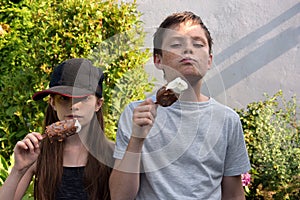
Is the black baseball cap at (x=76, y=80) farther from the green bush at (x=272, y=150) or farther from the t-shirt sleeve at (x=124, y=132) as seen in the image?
the green bush at (x=272, y=150)

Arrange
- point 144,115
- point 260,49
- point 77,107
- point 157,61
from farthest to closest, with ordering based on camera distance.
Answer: point 260,49, point 77,107, point 157,61, point 144,115

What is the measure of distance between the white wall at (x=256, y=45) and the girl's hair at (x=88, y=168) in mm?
3838

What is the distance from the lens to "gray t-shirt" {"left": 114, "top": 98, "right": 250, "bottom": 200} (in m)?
2.24

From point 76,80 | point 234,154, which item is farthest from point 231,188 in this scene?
point 76,80

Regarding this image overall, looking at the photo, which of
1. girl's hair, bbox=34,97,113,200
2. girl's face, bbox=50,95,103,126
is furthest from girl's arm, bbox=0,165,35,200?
girl's face, bbox=50,95,103,126

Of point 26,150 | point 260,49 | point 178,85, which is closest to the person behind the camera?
point 178,85

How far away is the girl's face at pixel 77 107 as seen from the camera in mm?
2531

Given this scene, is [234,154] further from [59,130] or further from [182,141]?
[59,130]

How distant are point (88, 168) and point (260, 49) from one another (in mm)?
4220

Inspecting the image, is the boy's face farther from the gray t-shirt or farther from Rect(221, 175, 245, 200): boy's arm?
Rect(221, 175, 245, 200): boy's arm

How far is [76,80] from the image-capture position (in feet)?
8.61

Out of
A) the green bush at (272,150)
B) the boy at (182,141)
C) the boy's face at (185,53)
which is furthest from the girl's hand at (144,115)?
the green bush at (272,150)

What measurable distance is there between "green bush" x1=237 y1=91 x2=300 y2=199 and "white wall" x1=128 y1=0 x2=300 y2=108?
1.84 ft

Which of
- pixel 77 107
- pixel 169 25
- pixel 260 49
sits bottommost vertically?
pixel 77 107
